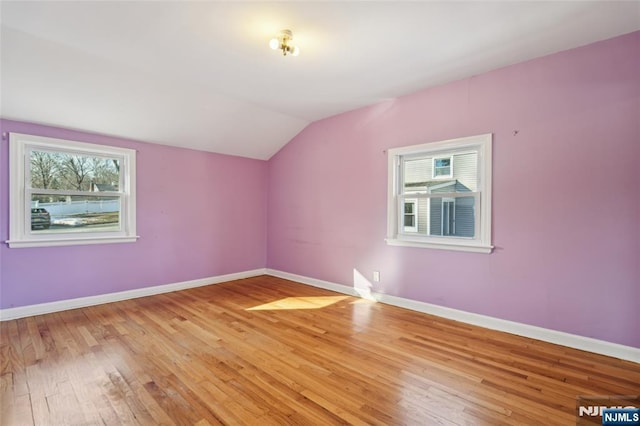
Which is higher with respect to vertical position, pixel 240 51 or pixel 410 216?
pixel 240 51

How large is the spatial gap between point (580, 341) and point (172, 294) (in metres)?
4.74

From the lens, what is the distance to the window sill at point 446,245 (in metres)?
3.13

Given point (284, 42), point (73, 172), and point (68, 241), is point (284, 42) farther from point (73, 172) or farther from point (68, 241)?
point (68, 241)

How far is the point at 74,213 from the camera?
3.75 meters

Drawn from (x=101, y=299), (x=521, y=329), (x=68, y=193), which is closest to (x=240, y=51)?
(x=68, y=193)

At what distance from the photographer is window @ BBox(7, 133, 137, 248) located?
330 cm

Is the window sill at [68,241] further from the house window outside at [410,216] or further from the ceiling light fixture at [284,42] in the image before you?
the house window outside at [410,216]

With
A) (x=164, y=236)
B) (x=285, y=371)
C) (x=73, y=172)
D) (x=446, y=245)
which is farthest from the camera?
(x=164, y=236)

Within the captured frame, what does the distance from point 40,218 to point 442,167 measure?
482cm

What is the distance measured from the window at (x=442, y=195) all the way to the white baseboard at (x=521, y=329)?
2.36ft

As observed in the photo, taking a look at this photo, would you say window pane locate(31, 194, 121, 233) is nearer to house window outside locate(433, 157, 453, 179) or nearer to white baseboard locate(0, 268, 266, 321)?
white baseboard locate(0, 268, 266, 321)

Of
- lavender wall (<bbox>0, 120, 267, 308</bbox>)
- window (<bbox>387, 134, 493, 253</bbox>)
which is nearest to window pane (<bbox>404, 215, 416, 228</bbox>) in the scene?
window (<bbox>387, 134, 493, 253</bbox>)

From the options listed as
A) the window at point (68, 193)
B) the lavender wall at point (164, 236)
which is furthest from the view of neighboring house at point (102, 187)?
the lavender wall at point (164, 236)

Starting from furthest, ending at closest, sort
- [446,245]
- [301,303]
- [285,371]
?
[301,303] → [446,245] → [285,371]
